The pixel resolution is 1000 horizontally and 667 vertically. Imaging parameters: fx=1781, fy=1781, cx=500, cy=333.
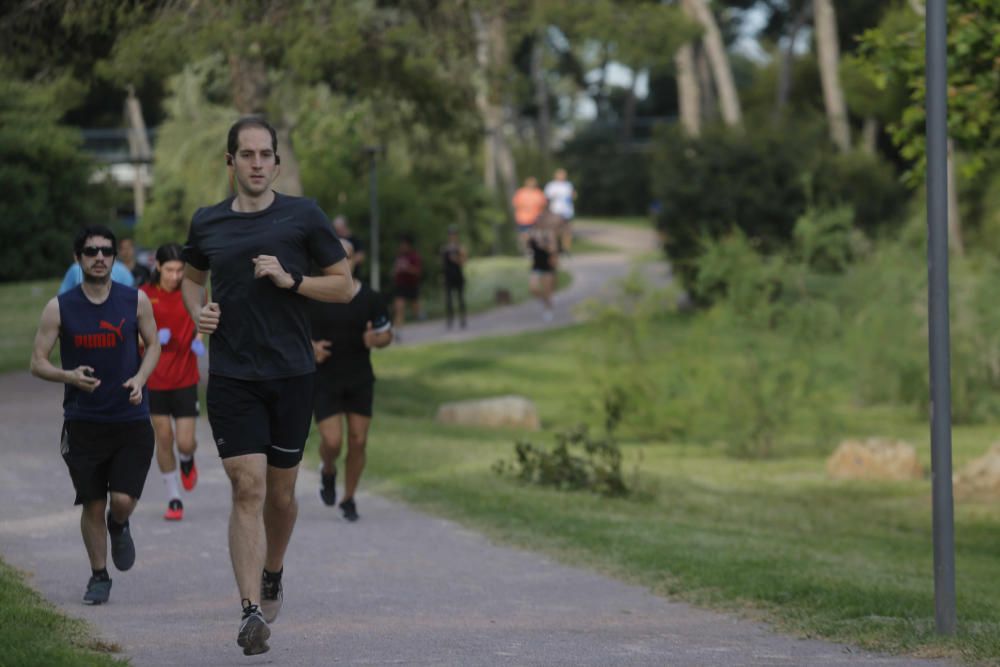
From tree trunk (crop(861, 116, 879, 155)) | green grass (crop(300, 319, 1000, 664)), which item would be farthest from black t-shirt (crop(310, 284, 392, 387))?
tree trunk (crop(861, 116, 879, 155))

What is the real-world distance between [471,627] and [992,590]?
465cm

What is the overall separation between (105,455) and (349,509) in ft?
13.1

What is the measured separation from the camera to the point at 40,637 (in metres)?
7.06

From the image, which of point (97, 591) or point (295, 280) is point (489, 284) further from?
point (295, 280)

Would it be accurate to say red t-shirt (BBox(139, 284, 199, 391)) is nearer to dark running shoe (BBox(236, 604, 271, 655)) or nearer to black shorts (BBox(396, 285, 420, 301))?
dark running shoe (BBox(236, 604, 271, 655))

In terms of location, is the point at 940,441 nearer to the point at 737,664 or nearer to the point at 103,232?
the point at 737,664

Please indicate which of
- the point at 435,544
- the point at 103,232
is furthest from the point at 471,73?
the point at 103,232

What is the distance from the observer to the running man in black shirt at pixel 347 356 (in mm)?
11516

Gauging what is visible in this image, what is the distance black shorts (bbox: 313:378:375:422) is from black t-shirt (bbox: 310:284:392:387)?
27mm

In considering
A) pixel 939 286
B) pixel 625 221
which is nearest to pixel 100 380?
pixel 939 286

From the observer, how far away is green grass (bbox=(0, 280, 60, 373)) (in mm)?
27222

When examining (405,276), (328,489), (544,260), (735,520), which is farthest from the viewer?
(544,260)

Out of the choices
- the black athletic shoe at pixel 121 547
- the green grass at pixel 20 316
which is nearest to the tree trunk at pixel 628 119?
the green grass at pixel 20 316

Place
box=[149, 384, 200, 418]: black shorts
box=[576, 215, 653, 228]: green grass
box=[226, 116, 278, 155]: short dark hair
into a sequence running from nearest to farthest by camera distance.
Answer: box=[226, 116, 278, 155]: short dark hair → box=[149, 384, 200, 418]: black shorts → box=[576, 215, 653, 228]: green grass
